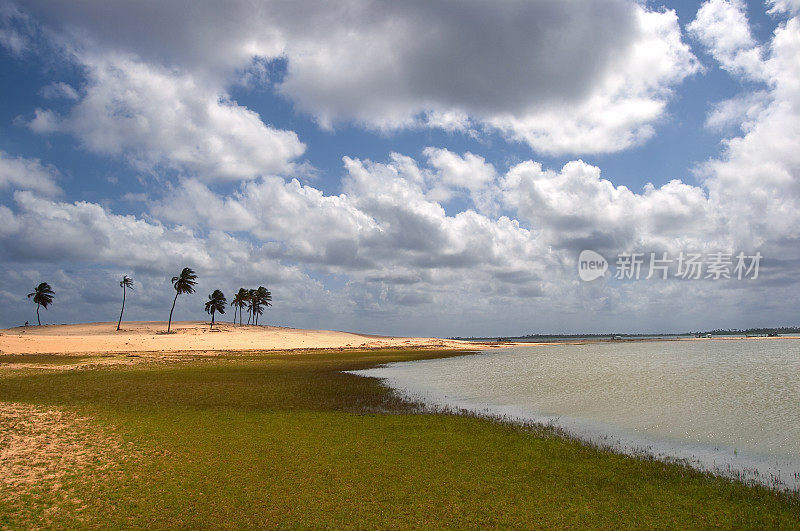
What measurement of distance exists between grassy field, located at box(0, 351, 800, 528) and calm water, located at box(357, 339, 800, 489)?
3.20 meters

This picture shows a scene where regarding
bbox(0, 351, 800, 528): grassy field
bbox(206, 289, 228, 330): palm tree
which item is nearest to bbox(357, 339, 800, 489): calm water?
bbox(0, 351, 800, 528): grassy field

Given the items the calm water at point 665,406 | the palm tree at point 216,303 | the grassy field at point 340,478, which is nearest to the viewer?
the grassy field at point 340,478

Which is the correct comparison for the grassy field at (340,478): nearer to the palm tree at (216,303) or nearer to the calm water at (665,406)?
the calm water at (665,406)

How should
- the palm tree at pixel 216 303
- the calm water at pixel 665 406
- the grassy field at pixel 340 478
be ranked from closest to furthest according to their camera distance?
the grassy field at pixel 340 478 → the calm water at pixel 665 406 → the palm tree at pixel 216 303

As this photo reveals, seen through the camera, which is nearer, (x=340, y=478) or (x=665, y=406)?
(x=340, y=478)

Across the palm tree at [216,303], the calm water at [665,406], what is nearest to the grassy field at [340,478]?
the calm water at [665,406]

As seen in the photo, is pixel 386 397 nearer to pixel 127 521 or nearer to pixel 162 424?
pixel 162 424

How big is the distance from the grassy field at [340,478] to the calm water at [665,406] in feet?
10.5

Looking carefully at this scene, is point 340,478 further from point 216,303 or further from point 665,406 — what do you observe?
point 216,303

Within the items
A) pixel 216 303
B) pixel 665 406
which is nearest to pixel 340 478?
pixel 665 406

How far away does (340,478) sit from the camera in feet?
44.9

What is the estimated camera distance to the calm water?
17.2 meters

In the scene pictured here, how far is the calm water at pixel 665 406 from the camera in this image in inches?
675

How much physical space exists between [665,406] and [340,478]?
22.7 metres
